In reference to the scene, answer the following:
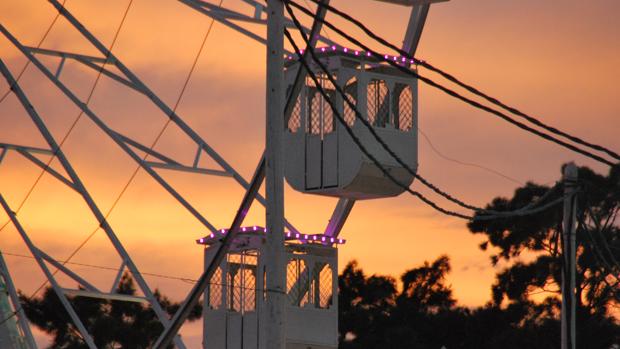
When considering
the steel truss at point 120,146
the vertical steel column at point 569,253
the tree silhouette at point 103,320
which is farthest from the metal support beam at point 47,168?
the tree silhouette at point 103,320

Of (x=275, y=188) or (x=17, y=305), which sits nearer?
(x=275, y=188)

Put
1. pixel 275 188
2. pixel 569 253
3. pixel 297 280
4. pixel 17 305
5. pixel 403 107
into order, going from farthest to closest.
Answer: pixel 297 280 → pixel 17 305 → pixel 569 253 → pixel 403 107 → pixel 275 188

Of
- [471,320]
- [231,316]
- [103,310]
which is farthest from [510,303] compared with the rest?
Result: [231,316]

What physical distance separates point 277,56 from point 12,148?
13.0 meters

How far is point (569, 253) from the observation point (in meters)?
31.0

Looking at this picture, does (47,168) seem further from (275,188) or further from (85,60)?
(275,188)

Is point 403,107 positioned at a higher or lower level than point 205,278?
higher

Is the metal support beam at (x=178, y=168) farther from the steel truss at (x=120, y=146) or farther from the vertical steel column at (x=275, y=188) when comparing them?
the vertical steel column at (x=275, y=188)

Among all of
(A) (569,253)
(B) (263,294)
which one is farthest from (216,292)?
(A) (569,253)

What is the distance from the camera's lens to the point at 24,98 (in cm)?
3177

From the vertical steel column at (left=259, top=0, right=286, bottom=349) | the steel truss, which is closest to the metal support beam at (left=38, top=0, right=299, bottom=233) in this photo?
the steel truss

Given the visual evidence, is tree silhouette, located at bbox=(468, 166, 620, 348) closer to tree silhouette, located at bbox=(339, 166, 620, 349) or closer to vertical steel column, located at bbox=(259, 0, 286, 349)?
tree silhouette, located at bbox=(339, 166, 620, 349)

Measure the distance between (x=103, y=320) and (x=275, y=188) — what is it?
36514 mm

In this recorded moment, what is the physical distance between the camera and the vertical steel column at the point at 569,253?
30.7 m
